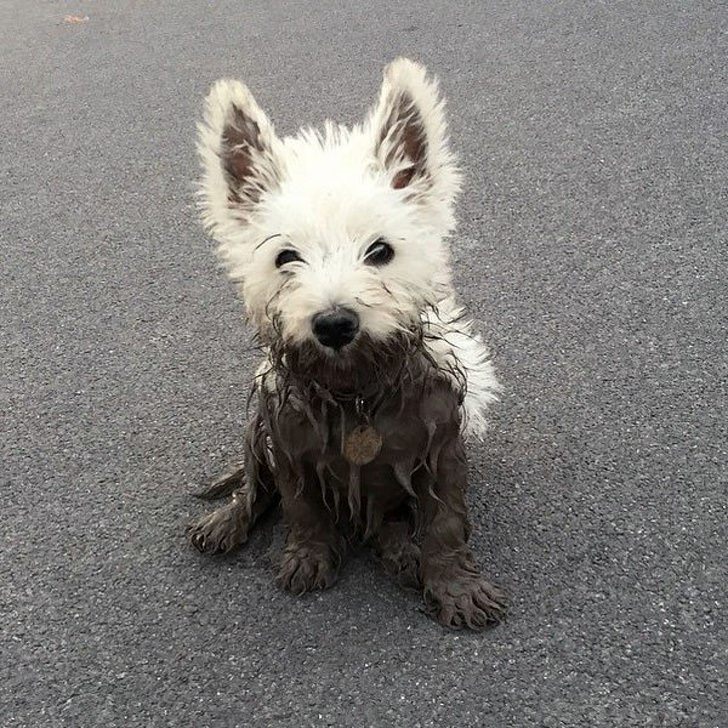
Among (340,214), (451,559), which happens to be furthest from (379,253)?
(451,559)

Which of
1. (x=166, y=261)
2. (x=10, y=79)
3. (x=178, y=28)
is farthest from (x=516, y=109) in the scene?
(x=10, y=79)

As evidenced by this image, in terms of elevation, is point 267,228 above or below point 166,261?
above

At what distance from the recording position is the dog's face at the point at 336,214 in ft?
5.77

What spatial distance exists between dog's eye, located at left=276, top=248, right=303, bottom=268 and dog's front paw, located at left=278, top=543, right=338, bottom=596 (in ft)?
2.32

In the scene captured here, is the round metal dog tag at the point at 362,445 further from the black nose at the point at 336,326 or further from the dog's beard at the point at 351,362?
the black nose at the point at 336,326

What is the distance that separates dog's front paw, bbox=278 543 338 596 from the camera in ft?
6.98

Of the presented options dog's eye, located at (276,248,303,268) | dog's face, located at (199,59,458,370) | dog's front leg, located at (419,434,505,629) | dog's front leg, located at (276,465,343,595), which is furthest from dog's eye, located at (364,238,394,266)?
dog's front leg, located at (276,465,343,595)

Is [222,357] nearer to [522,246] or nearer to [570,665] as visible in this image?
[522,246]

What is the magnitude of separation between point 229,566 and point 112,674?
0.38 metres

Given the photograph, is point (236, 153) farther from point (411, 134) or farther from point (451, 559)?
point (451, 559)

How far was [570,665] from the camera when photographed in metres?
1.90

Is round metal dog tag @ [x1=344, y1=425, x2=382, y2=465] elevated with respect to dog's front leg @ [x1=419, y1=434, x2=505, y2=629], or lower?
elevated

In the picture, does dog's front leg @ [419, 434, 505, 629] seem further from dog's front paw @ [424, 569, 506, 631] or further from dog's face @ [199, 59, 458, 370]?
dog's face @ [199, 59, 458, 370]

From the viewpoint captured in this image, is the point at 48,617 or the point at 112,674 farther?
the point at 48,617
